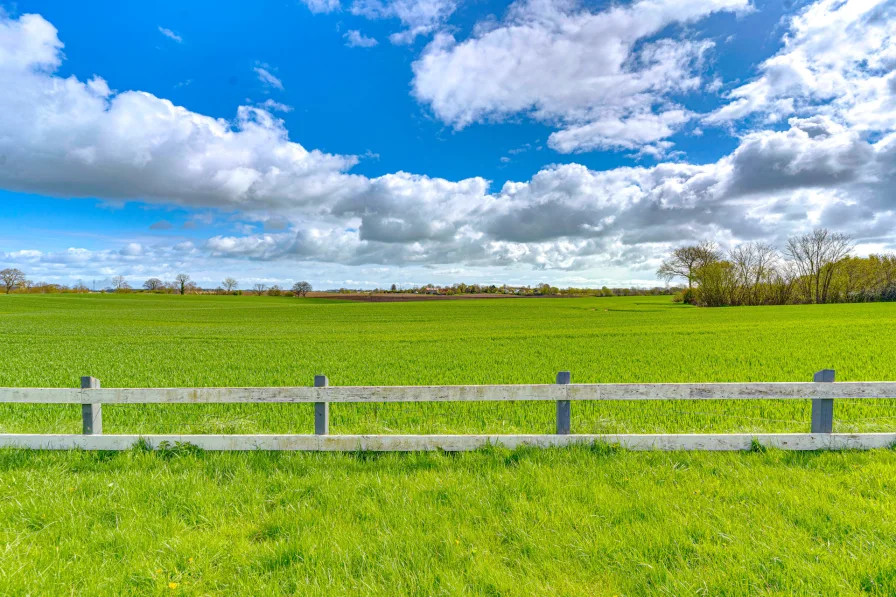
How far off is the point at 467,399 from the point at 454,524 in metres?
1.79

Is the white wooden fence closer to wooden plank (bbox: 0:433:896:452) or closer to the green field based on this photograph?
wooden plank (bbox: 0:433:896:452)

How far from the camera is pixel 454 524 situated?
3.49 meters

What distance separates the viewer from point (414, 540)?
10.7 ft

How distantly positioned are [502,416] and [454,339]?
54.1 feet

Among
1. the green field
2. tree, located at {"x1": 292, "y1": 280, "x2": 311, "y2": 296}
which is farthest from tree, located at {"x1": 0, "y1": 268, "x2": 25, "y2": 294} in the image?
the green field

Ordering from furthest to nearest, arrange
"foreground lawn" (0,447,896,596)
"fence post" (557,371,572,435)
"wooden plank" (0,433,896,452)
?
"fence post" (557,371,572,435) < "wooden plank" (0,433,896,452) < "foreground lawn" (0,447,896,596)

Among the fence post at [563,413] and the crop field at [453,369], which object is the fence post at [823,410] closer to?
the crop field at [453,369]

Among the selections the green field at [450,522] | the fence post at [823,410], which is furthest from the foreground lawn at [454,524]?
the fence post at [823,410]

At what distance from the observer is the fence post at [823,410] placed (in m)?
5.10

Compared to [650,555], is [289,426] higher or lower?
lower

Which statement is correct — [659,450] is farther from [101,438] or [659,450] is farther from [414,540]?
[101,438]

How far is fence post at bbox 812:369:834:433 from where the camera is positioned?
510 cm

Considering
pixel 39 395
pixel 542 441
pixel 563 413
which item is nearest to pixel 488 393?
pixel 542 441

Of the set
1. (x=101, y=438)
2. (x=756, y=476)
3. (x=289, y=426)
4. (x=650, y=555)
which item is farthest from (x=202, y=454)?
(x=756, y=476)
